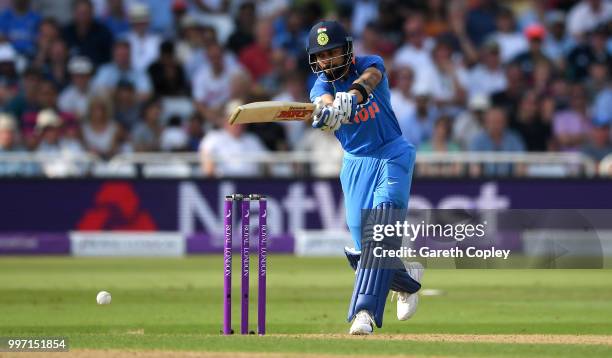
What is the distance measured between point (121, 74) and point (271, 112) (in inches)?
337

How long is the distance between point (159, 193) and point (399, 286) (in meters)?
6.57

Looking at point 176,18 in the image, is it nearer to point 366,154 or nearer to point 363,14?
point 363,14

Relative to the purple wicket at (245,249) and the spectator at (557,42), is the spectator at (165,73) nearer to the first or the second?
the spectator at (557,42)

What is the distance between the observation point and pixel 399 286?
23.4 ft

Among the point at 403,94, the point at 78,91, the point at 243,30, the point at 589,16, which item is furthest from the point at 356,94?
the point at 589,16

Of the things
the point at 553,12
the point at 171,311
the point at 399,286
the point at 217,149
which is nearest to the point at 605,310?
the point at 399,286

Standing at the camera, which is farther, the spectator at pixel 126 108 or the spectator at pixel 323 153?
the spectator at pixel 126 108

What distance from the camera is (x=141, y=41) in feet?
49.6

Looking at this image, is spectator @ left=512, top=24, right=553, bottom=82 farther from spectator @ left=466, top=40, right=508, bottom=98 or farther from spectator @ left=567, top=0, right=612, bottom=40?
spectator @ left=567, top=0, right=612, bottom=40

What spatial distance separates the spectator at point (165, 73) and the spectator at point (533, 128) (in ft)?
13.2

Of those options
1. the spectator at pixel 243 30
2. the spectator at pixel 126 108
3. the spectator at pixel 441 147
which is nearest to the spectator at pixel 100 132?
the spectator at pixel 126 108

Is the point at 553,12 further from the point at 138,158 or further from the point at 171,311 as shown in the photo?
the point at 171,311

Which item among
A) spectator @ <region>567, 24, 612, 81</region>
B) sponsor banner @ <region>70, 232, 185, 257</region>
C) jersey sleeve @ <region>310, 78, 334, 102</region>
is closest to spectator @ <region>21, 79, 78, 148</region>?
sponsor banner @ <region>70, 232, 185, 257</region>

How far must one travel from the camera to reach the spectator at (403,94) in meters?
14.3
